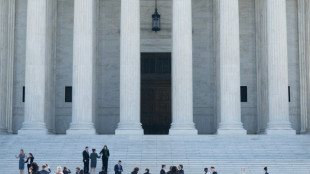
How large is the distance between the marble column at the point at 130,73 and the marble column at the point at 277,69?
12.3 meters

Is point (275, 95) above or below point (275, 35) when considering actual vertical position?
below

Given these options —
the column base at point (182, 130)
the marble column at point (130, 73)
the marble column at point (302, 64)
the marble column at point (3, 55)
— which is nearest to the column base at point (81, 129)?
the marble column at point (130, 73)

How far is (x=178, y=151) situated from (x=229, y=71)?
33.2 feet

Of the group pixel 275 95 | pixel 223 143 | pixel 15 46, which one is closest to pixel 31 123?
pixel 15 46

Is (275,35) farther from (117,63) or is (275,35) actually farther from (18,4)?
(18,4)

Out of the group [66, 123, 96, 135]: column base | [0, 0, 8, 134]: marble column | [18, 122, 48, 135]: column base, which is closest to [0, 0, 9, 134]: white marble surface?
[0, 0, 8, 134]: marble column

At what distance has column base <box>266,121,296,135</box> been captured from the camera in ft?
193

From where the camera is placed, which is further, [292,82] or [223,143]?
[292,82]

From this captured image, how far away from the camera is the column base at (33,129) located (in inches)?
2312

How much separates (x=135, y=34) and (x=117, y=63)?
37.3 feet

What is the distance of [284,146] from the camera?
5559 centimetres

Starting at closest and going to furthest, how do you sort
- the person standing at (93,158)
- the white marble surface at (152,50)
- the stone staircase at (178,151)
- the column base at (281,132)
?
the person standing at (93,158) < the stone staircase at (178,151) < the column base at (281,132) < the white marble surface at (152,50)

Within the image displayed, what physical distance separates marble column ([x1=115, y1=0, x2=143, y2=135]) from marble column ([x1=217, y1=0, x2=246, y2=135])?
7.75m

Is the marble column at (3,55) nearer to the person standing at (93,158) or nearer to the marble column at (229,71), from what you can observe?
the person standing at (93,158)
